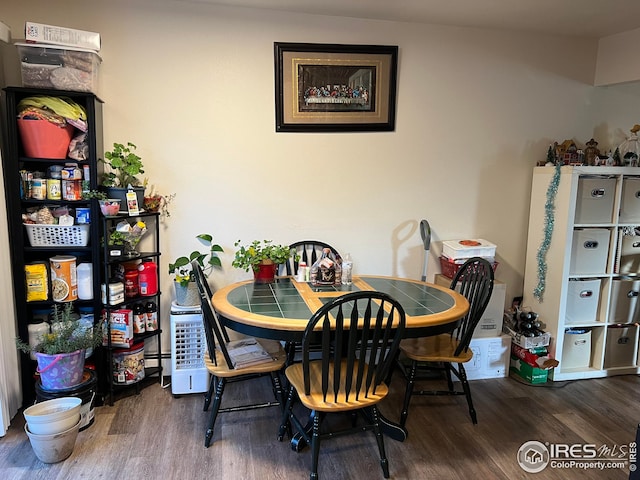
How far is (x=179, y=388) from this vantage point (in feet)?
9.23

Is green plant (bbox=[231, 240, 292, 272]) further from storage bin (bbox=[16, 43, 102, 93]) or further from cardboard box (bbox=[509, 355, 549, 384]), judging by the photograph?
cardboard box (bbox=[509, 355, 549, 384])

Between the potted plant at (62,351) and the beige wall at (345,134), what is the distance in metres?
0.72

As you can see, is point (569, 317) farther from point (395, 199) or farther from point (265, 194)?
point (265, 194)

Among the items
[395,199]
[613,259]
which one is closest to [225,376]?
[395,199]

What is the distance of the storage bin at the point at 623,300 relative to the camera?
10.5 feet

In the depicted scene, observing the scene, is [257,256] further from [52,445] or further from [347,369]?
[52,445]

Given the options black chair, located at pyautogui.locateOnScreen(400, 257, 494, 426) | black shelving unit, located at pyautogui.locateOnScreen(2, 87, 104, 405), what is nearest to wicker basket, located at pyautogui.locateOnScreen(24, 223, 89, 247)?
black shelving unit, located at pyautogui.locateOnScreen(2, 87, 104, 405)

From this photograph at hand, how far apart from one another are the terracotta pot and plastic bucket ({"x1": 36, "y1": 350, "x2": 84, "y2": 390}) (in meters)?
1.05

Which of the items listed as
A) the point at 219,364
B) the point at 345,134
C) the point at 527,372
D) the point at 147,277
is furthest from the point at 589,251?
the point at 147,277

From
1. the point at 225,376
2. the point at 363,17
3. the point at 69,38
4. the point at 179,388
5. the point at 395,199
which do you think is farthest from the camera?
the point at 395,199

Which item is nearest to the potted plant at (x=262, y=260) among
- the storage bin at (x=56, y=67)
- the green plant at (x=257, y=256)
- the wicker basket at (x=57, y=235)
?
the green plant at (x=257, y=256)

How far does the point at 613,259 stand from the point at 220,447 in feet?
9.42

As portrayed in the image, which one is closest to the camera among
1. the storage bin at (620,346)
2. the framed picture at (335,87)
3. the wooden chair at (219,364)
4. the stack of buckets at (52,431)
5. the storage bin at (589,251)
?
the stack of buckets at (52,431)

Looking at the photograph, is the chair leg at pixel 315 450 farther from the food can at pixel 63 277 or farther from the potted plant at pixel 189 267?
the food can at pixel 63 277
